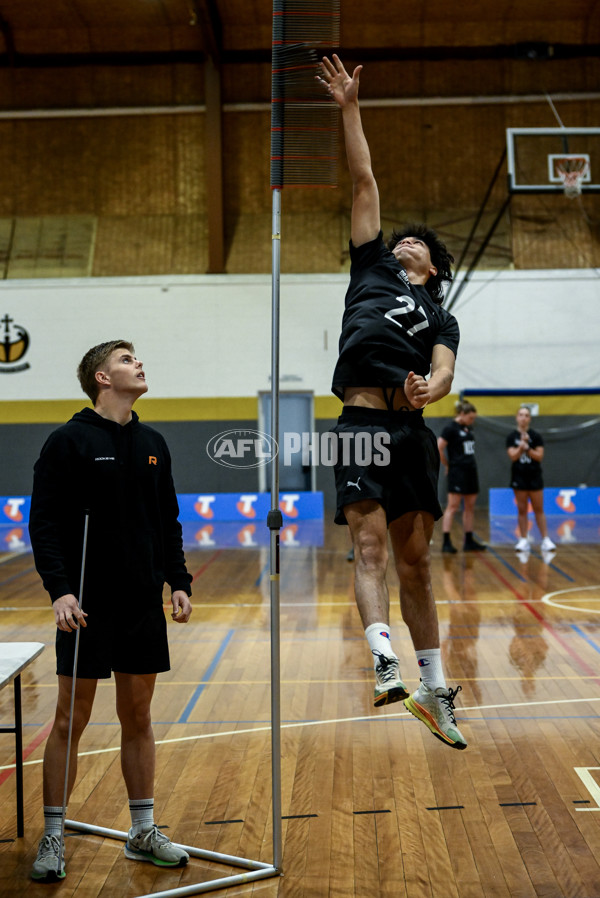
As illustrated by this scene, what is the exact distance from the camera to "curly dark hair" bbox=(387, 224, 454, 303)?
3.72 m

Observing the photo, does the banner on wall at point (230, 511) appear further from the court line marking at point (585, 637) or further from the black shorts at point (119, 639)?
the black shorts at point (119, 639)

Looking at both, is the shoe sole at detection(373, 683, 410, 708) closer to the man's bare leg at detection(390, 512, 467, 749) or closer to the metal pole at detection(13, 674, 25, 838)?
the man's bare leg at detection(390, 512, 467, 749)

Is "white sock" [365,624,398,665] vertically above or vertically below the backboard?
below

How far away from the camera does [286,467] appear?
1756 centimetres

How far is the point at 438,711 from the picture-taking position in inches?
131

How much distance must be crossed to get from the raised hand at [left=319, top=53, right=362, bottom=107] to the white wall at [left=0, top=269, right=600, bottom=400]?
43.5ft

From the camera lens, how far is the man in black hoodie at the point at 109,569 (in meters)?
3.19

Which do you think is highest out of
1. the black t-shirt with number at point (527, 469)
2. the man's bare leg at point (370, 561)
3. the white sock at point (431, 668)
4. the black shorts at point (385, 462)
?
the black t-shirt with number at point (527, 469)

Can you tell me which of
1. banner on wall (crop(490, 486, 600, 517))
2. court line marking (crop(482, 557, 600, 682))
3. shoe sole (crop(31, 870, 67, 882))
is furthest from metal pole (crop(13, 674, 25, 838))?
banner on wall (crop(490, 486, 600, 517))

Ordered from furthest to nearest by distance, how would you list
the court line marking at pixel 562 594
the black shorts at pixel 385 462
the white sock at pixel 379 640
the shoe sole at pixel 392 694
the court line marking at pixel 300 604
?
the court line marking at pixel 300 604, the court line marking at pixel 562 594, the black shorts at pixel 385 462, the white sock at pixel 379 640, the shoe sole at pixel 392 694

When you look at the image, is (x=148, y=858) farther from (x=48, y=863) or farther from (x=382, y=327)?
(x=382, y=327)

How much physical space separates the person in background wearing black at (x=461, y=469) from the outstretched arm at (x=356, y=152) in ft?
25.7

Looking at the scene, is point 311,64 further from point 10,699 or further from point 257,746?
point 10,699

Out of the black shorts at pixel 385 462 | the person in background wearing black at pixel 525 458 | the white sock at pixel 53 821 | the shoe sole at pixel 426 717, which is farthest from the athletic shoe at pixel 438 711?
the person in background wearing black at pixel 525 458
